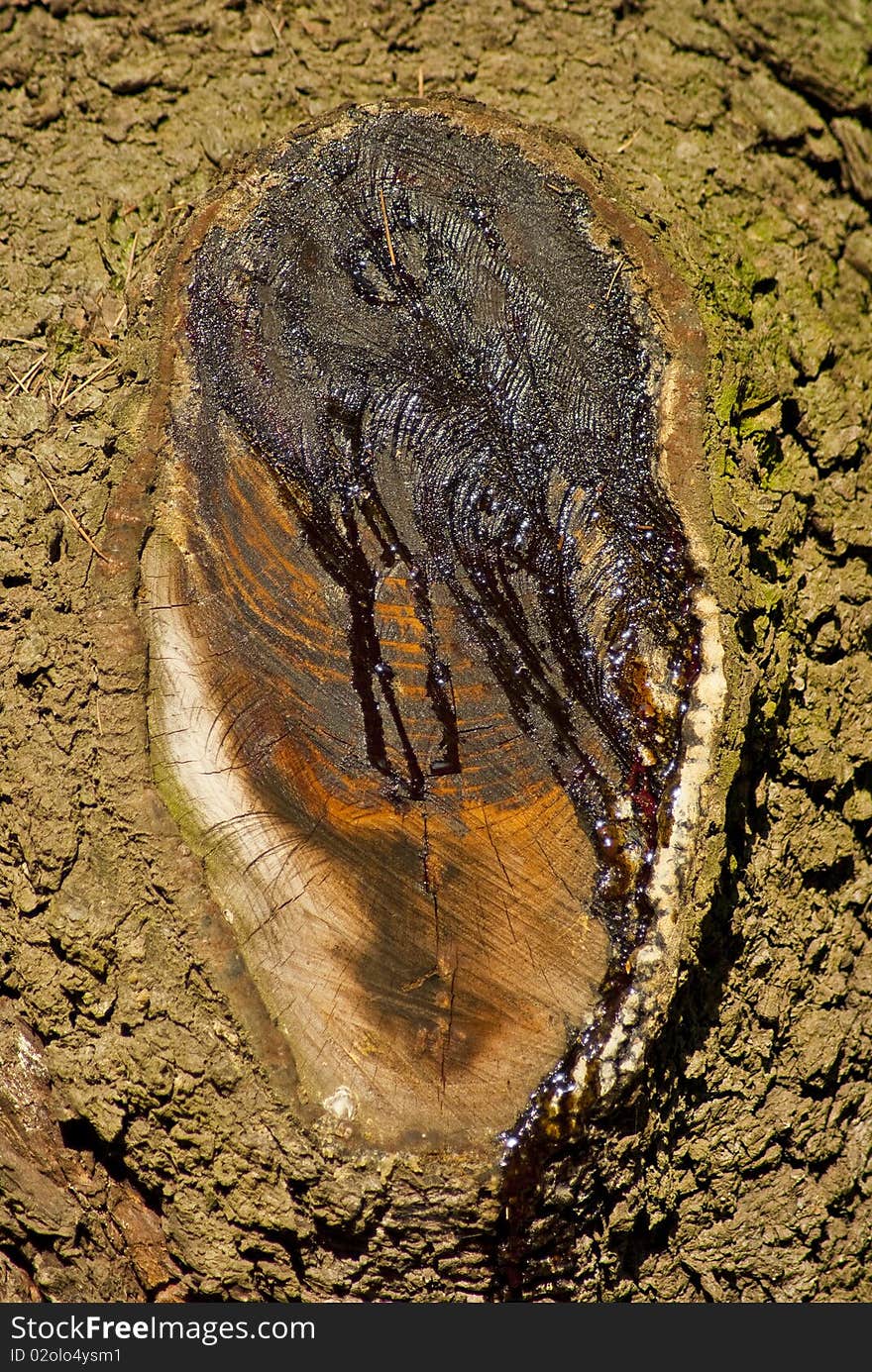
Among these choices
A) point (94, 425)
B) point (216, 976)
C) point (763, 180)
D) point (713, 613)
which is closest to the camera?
point (216, 976)

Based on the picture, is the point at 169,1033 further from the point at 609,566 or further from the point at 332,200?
the point at 332,200

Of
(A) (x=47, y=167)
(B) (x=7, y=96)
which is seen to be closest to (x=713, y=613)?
(A) (x=47, y=167)

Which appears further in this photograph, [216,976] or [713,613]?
[713,613]

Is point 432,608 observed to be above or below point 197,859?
above
